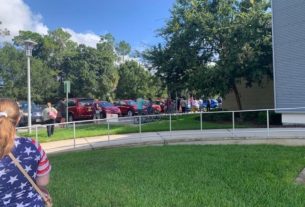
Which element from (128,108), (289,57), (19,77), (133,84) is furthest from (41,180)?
(133,84)

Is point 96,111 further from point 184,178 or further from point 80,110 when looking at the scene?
point 184,178

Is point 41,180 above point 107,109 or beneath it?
beneath

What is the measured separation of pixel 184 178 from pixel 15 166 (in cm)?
508

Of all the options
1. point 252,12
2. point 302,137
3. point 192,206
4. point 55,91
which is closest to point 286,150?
point 302,137

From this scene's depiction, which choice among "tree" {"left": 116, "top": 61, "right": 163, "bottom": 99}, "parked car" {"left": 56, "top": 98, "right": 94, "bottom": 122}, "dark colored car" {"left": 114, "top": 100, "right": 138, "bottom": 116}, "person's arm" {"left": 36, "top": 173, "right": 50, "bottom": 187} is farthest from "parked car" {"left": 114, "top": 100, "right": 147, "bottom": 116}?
"person's arm" {"left": 36, "top": 173, "right": 50, "bottom": 187}

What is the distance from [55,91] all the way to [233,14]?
1717 inches

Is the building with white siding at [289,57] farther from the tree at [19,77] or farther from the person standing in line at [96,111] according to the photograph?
the tree at [19,77]

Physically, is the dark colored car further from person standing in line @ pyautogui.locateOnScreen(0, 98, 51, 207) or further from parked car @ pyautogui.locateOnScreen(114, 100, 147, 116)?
person standing in line @ pyautogui.locateOnScreen(0, 98, 51, 207)

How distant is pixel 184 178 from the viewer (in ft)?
25.4

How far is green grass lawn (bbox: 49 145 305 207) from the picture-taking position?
629 centimetres

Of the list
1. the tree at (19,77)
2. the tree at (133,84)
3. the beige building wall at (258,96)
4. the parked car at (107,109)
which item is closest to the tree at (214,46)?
the beige building wall at (258,96)

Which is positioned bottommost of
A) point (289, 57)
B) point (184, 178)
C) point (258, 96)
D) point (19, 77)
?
point (184, 178)

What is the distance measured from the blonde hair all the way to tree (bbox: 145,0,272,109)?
1975 centimetres

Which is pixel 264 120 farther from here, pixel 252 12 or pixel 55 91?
pixel 55 91
